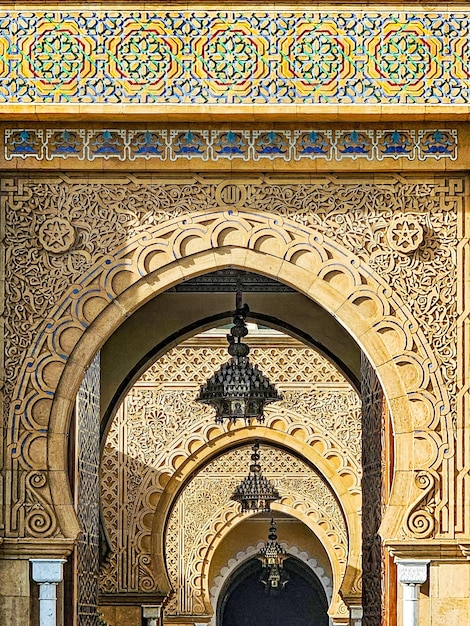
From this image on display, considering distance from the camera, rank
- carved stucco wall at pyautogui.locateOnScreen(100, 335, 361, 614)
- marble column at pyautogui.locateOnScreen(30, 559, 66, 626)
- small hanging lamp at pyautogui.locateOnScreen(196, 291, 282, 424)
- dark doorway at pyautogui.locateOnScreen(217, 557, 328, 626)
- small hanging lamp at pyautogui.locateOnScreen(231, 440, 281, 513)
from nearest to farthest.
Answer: marble column at pyautogui.locateOnScreen(30, 559, 66, 626) < small hanging lamp at pyautogui.locateOnScreen(196, 291, 282, 424) < carved stucco wall at pyautogui.locateOnScreen(100, 335, 361, 614) < small hanging lamp at pyautogui.locateOnScreen(231, 440, 281, 513) < dark doorway at pyautogui.locateOnScreen(217, 557, 328, 626)

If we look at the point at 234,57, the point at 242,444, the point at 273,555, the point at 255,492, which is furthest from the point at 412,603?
the point at 273,555

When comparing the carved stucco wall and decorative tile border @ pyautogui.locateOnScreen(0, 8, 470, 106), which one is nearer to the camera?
decorative tile border @ pyautogui.locateOnScreen(0, 8, 470, 106)

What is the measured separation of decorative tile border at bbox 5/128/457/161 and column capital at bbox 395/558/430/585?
60.3 inches

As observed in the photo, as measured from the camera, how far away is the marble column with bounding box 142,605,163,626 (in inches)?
420

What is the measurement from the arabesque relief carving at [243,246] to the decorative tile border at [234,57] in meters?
0.36

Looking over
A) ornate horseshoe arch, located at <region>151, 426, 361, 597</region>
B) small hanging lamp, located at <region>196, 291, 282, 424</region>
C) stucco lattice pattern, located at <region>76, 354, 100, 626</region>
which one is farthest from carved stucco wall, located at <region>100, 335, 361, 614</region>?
small hanging lamp, located at <region>196, 291, 282, 424</region>

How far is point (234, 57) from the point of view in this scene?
6117 millimetres

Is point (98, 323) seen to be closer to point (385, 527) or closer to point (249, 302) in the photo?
point (385, 527)

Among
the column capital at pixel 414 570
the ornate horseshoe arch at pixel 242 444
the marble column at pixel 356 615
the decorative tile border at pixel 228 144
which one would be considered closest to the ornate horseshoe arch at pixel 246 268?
the column capital at pixel 414 570

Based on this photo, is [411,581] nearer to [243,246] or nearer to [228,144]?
[243,246]

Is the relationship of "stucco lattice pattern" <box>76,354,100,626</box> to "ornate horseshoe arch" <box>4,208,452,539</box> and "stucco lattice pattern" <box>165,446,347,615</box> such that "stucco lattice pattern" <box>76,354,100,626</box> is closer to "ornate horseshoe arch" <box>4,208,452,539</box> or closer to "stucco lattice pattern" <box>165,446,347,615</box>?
"ornate horseshoe arch" <box>4,208,452,539</box>

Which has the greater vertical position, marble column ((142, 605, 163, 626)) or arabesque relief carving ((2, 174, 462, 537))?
arabesque relief carving ((2, 174, 462, 537))

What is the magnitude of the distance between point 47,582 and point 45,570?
47mm

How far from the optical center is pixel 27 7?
6.14 metres
